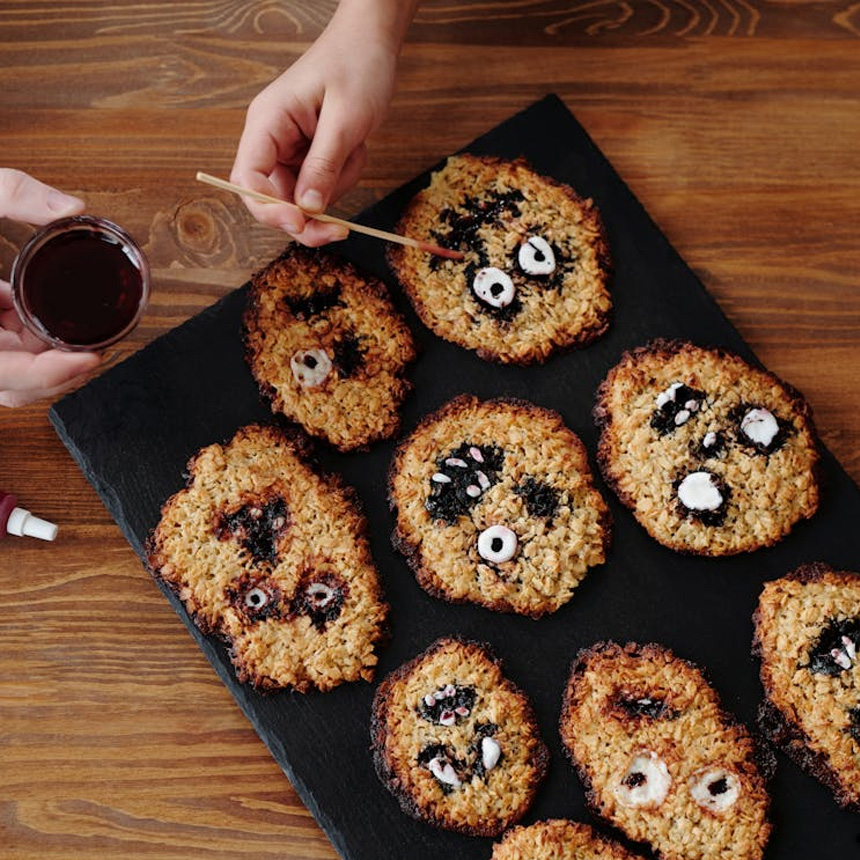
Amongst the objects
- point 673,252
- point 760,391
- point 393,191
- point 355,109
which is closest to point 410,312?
point 393,191

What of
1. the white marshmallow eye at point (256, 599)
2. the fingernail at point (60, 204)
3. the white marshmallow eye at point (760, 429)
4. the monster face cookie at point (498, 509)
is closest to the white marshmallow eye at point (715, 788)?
the monster face cookie at point (498, 509)

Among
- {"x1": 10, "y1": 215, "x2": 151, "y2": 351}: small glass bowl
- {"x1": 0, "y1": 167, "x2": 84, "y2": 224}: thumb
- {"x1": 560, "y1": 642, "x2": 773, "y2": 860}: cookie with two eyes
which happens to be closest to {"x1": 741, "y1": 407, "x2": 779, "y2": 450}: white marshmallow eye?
{"x1": 560, "y1": 642, "x2": 773, "y2": 860}: cookie with two eyes

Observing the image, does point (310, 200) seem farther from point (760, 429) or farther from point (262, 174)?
point (760, 429)

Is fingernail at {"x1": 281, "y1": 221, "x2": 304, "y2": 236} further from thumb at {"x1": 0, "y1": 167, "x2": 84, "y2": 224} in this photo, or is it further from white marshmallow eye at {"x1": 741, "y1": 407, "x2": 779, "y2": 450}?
white marshmallow eye at {"x1": 741, "y1": 407, "x2": 779, "y2": 450}

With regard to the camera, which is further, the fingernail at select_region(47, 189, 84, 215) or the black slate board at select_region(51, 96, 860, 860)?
the black slate board at select_region(51, 96, 860, 860)

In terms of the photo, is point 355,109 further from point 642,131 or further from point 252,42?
point 642,131

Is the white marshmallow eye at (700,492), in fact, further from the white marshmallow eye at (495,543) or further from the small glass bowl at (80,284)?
the small glass bowl at (80,284)
